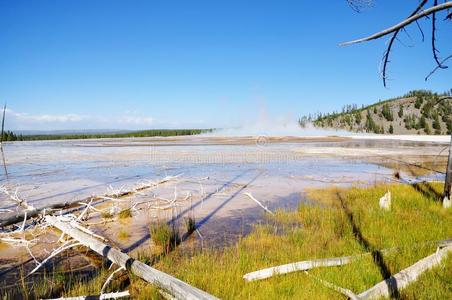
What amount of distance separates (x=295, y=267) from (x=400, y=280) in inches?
46.4

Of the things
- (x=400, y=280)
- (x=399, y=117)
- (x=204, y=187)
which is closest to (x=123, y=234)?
(x=400, y=280)

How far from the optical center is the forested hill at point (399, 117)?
52.5 metres

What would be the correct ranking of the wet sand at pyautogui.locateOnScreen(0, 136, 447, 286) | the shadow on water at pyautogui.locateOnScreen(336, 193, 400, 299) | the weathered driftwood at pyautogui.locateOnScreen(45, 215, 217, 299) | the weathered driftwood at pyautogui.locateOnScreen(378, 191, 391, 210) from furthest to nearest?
the weathered driftwood at pyautogui.locateOnScreen(378, 191, 391, 210) → the wet sand at pyautogui.locateOnScreen(0, 136, 447, 286) → the shadow on water at pyautogui.locateOnScreen(336, 193, 400, 299) → the weathered driftwood at pyautogui.locateOnScreen(45, 215, 217, 299)

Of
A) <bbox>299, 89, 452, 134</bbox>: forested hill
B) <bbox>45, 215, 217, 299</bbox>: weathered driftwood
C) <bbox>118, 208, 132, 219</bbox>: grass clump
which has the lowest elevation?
<bbox>118, 208, 132, 219</bbox>: grass clump

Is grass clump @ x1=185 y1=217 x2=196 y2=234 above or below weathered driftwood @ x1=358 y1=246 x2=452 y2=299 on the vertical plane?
below

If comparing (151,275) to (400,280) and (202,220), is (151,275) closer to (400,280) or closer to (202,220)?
(400,280)

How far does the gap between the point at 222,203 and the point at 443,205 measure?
17.4 ft

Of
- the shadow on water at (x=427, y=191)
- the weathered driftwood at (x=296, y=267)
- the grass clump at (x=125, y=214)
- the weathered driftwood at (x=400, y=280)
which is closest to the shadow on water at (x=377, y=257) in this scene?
the weathered driftwood at (x=400, y=280)

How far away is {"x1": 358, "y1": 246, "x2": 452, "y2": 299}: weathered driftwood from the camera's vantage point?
339 cm

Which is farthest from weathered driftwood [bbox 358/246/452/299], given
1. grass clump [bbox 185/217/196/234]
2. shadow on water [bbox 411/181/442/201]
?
shadow on water [bbox 411/181/442/201]

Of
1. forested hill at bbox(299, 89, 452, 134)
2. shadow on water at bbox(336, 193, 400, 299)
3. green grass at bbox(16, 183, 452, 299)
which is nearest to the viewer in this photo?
shadow on water at bbox(336, 193, 400, 299)

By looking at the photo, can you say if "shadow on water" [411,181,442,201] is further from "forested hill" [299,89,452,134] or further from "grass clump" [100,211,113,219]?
"forested hill" [299,89,452,134]

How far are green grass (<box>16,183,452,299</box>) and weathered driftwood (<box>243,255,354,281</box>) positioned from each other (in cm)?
6

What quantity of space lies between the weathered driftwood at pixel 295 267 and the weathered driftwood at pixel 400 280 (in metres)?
0.71
